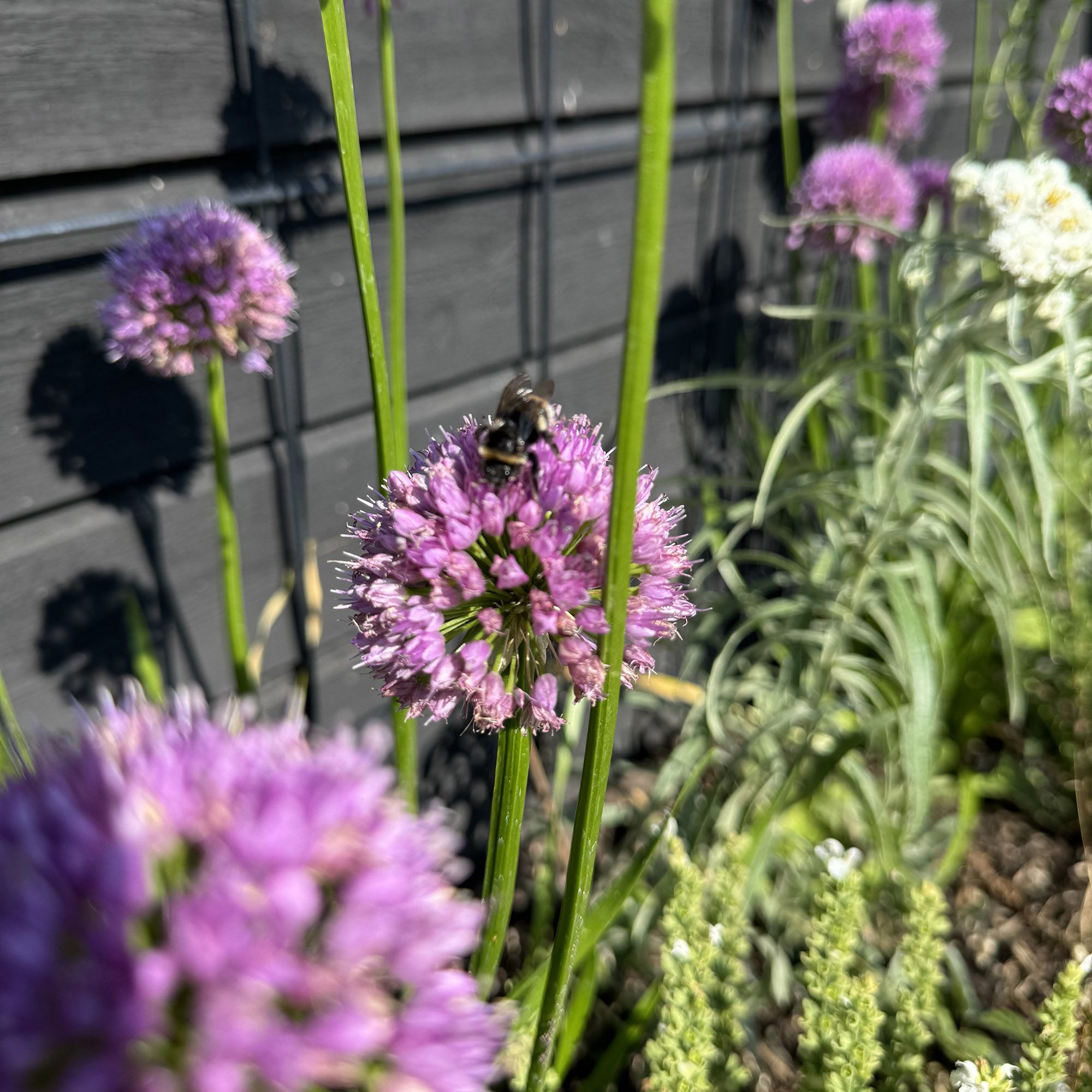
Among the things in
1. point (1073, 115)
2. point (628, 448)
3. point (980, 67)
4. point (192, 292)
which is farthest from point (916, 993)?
point (980, 67)

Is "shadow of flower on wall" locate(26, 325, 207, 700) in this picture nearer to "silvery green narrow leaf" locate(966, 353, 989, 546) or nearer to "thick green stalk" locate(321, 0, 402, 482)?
"thick green stalk" locate(321, 0, 402, 482)

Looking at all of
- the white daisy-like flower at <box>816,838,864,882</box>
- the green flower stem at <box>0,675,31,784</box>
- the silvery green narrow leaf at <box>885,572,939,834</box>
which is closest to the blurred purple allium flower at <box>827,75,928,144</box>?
the silvery green narrow leaf at <box>885,572,939,834</box>

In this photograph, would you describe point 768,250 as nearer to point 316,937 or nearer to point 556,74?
point 556,74

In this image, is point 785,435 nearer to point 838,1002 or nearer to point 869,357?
point 869,357

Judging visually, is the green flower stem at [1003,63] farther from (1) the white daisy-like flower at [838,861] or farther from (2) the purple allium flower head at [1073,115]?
(1) the white daisy-like flower at [838,861]

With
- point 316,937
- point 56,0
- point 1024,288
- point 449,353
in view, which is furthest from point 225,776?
point 449,353

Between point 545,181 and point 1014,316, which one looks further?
point 545,181

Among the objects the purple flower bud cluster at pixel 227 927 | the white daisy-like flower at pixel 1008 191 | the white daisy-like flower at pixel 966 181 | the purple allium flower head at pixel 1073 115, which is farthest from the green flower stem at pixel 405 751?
the purple allium flower head at pixel 1073 115
